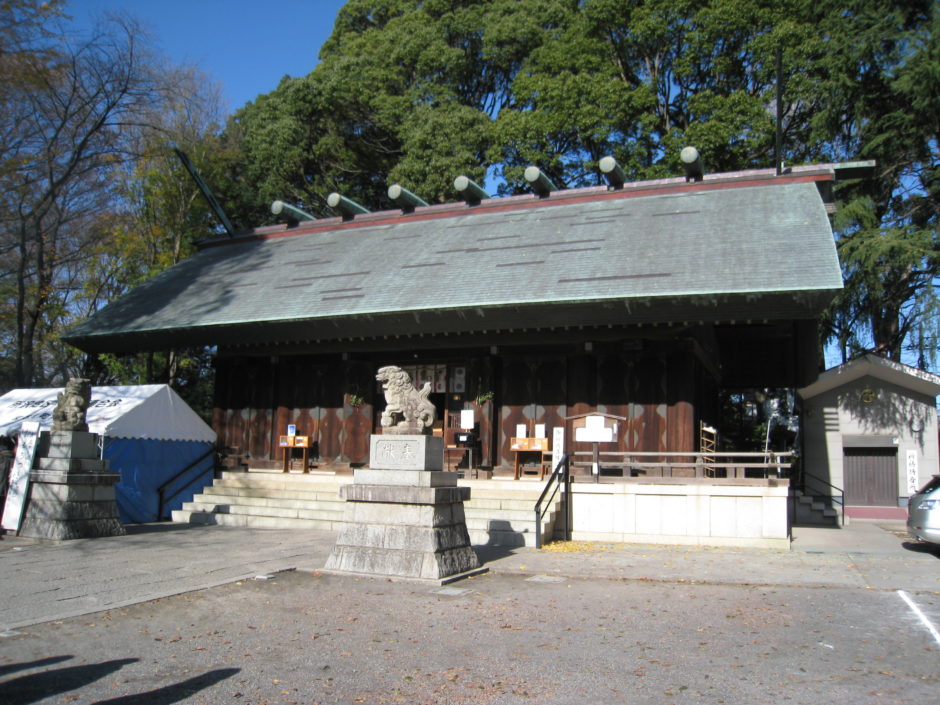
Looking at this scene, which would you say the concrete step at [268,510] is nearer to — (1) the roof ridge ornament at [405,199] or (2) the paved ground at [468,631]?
(2) the paved ground at [468,631]

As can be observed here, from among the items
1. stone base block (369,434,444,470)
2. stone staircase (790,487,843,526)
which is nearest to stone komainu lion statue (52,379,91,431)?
stone base block (369,434,444,470)

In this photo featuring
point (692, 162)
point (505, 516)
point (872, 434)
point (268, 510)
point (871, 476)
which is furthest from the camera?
point (871, 476)

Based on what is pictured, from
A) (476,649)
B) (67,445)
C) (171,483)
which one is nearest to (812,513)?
(171,483)

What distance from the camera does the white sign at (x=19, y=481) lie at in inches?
496

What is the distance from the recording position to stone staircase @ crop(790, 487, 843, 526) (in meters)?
19.8

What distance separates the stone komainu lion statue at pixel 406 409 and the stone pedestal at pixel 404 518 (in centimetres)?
23

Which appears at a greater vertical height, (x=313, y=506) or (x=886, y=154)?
(x=886, y=154)

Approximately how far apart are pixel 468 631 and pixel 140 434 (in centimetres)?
1144

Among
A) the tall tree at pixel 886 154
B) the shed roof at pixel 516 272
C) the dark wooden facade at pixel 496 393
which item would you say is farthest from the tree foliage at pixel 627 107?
the dark wooden facade at pixel 496 393

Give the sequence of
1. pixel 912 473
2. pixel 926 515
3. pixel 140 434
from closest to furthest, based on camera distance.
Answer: pixel 926 515
pixel 140 434
pixel 912 473

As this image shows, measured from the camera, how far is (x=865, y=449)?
853 inches

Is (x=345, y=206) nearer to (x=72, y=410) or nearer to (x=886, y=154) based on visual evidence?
(x=72, y=410)

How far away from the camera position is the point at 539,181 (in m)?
20.6

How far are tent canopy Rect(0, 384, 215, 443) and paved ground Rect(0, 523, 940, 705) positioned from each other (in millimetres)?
4451
